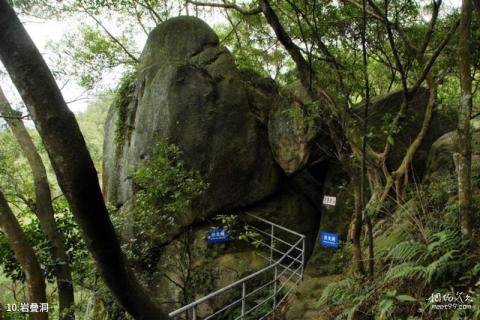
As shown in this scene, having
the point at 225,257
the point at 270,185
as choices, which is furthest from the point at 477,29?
the point at 225,257

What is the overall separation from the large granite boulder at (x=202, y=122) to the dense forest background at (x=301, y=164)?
9 centimetres

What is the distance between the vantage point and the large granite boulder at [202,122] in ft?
23.2

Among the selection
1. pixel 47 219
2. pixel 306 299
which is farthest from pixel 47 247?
pixel 306 299

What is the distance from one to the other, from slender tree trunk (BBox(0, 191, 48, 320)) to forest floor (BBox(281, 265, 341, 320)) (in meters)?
3.99

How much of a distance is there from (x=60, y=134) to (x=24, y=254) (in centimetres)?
495

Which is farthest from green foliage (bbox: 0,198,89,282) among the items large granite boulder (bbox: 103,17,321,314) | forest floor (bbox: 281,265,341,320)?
forest floor (bbox: 281,265,341,320)

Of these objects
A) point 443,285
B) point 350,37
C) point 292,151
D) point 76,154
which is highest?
point 350,37

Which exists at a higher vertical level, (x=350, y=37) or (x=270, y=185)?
(x=350, y=37)

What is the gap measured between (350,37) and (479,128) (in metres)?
2.53

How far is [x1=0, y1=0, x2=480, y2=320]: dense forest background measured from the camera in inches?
66.6

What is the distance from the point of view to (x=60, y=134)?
4.45ft

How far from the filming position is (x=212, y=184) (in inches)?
278

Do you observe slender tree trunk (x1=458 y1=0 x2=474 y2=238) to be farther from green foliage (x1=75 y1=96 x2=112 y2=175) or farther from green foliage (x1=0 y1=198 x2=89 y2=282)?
green foliage (x1=75 y1=96 x2=112 y2=175)

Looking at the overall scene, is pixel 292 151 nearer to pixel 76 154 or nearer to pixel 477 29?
pixel 477 29
